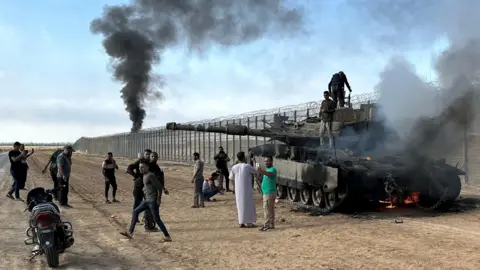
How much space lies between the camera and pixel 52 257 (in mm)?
7051

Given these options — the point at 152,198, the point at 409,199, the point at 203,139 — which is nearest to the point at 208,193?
the point at 409,199

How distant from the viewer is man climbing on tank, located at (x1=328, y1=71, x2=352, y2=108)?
15661mm

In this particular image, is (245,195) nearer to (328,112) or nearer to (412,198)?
(328,112)

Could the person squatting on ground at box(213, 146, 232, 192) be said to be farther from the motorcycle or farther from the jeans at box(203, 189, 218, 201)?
the motorcycle

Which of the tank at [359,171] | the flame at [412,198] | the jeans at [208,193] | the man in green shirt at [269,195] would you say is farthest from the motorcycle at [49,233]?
the flame at [412,198]

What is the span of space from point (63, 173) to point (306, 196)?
247 inches

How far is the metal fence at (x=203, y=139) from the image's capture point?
21.5m

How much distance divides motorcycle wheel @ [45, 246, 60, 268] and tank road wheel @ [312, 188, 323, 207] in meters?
7.62

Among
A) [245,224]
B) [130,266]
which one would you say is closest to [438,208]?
[245,224]

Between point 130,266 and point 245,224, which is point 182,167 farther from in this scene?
point 130,266

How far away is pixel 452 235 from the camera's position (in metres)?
9.11

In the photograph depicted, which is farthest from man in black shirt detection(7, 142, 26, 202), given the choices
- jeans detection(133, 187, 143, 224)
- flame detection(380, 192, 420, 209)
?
flame detection(380, 192, 420, 209)

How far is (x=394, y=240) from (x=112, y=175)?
883 cm

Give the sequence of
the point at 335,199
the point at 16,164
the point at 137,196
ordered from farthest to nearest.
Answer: the point at 16,164, the point at 335,199, the point at 137,196
